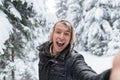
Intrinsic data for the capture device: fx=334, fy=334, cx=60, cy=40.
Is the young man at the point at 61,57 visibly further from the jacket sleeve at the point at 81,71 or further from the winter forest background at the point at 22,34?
the winter forest background at the point at 22,34

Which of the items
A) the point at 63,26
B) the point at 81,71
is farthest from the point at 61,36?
the point at 81,71

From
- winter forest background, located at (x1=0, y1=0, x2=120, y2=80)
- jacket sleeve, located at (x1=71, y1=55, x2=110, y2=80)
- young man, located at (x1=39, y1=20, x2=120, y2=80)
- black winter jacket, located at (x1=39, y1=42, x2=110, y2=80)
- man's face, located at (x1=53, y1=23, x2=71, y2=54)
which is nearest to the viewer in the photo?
jacket sleeve, located at (x1=71, y1=55, x2=110, y2=80)

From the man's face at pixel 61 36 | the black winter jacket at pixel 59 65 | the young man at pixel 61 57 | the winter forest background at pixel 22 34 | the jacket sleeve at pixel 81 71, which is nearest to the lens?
the jacket sleeve at pixel 81 71

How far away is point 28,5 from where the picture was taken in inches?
265

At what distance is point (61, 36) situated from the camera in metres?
2.36

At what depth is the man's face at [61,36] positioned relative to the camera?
93.0 inches

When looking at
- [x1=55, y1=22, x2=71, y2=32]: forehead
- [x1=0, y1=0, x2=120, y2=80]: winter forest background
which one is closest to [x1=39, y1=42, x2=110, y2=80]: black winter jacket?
[x1=55, y1=22, x2=71, y2=32]: forehead


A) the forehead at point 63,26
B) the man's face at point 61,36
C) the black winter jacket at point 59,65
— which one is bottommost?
the black winter jacket at point 59,65

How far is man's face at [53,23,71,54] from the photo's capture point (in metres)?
2.36

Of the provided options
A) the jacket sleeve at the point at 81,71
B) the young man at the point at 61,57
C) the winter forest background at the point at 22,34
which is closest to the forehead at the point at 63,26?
the young man at the point at 61,57

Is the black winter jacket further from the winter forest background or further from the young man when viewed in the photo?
the winter forest background

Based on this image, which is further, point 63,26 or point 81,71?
point 63,26

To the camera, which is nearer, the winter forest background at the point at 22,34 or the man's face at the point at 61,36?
the man's face at the point at 61,36

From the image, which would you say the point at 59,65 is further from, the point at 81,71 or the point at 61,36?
the point at 81,71
